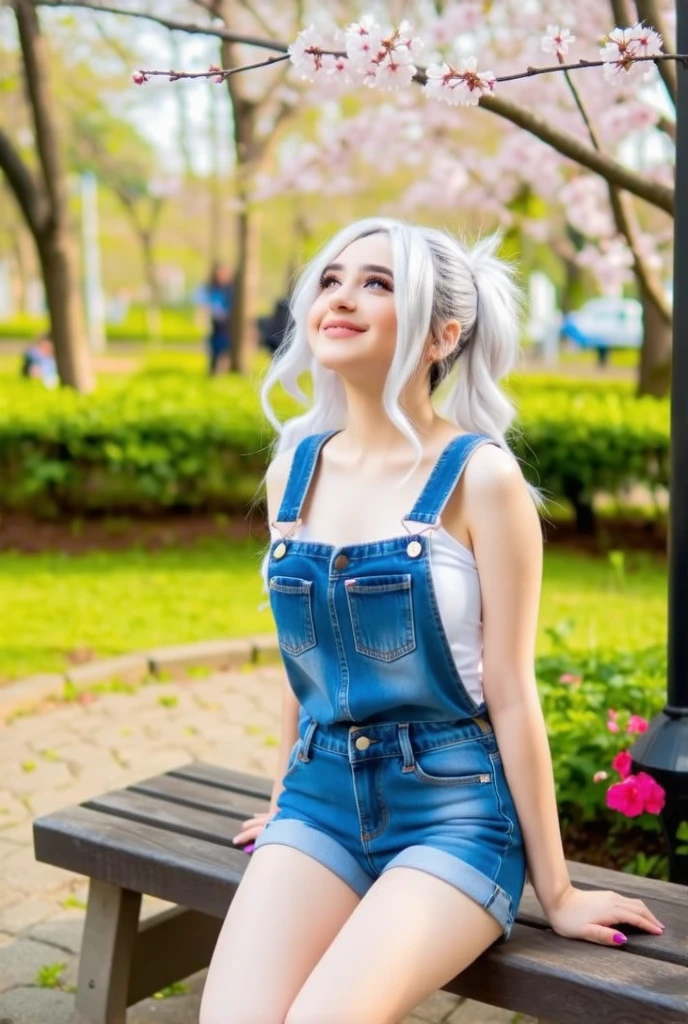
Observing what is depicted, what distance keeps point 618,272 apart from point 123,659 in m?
8.52

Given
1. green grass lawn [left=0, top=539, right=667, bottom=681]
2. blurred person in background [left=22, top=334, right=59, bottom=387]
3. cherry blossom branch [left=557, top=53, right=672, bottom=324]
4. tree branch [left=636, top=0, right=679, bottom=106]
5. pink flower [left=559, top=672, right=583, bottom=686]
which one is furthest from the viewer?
blurred person in background [left=22, top=334, right=59, bottom=387]

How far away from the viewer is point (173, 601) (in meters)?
6.91

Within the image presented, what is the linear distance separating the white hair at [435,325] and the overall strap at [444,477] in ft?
0.19

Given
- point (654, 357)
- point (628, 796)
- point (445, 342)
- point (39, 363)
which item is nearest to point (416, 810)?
point (628, 796)

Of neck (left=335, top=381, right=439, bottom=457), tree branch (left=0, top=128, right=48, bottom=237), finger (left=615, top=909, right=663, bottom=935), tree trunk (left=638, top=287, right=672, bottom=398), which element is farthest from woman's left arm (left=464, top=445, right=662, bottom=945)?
tree trunk (left=638, top=287, right=672, bottom=398)

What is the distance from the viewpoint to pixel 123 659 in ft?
18.9

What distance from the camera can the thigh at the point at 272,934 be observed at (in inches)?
82.7

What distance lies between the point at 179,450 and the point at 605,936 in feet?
22.1

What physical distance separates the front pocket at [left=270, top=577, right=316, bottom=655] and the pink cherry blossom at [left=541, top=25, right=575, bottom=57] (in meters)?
1.26

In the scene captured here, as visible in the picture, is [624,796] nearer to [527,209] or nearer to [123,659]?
[123,659]

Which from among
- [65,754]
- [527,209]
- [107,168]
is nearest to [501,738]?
[65,754]

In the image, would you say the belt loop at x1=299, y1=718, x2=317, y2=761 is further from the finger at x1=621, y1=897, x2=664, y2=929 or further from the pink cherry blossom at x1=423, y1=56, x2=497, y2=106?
the pink cherry blossom at x1=423, y1=56, x2=497, y2=106

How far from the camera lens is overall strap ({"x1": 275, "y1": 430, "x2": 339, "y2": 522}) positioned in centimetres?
253

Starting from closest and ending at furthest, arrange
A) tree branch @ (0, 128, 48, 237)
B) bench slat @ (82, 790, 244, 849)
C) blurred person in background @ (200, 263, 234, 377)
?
bench slat @ (82, 790, 244, 849) < tree branch @ (0, 128, 48, 237) < blurred person in background @ (200, 263, 234, 377)
